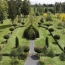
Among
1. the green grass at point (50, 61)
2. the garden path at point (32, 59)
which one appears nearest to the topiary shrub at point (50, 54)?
the green grass at point (50, 61)

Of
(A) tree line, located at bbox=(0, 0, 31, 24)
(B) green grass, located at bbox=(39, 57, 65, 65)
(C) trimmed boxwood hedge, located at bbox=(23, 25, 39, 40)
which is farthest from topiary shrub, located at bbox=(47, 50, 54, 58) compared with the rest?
(A) tree line, located at bbox=(0, 0, 31, 24)

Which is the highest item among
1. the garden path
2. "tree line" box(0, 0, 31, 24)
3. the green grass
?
"tree line" box(0, 0, 31, 24)

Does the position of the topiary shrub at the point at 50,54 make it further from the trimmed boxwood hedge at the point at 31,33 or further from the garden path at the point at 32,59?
the trimmed boxwood hedge at the point at 31,33

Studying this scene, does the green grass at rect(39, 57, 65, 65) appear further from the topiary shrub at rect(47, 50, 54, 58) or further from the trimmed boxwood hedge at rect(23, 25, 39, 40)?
the trimmed boxwood hedge at rect(23, 25, 39, 40)

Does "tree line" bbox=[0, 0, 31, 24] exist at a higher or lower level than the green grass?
higher

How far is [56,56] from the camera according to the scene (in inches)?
1687

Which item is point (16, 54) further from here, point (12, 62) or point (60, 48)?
point (60, 48)

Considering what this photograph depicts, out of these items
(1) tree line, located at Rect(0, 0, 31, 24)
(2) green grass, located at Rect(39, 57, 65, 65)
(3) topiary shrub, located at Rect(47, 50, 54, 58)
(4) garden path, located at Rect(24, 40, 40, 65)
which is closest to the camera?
(2) green grass, located at Rect(39, 57, 65, 65)

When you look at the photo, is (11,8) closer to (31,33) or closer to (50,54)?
(31,33)

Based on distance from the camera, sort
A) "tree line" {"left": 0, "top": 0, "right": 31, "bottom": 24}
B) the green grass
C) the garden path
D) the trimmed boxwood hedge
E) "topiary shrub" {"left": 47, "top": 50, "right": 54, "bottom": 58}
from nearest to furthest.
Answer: the green grass < the garden path < "topiary shrub" {"left": 47, "top": 50, "right": 54, "bottom": 58} < the trimmed boxwood hedge < "tree line" {"left": 0, "top": 0, "right": 31, "bottom": 24}

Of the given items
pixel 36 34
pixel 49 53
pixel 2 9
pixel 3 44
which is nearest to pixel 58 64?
pixel 49 53

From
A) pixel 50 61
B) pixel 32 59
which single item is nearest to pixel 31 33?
pixel 32 59

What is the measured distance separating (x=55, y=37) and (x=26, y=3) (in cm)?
5390

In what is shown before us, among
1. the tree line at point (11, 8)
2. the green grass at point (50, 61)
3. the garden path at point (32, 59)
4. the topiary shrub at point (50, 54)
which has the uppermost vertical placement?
the tree line at point (11, 8)
